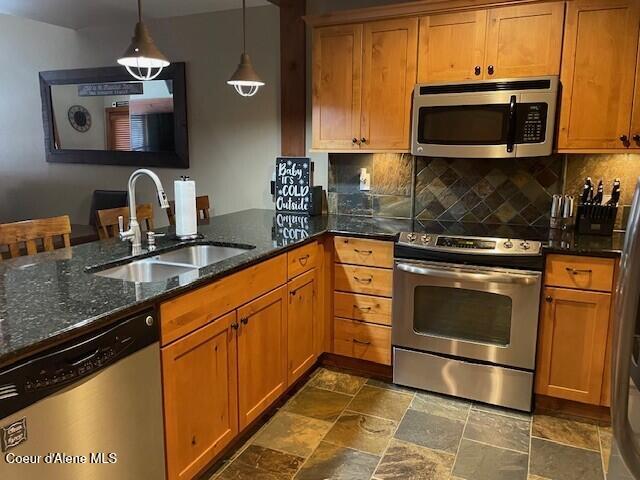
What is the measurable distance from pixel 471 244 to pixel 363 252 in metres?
0.64

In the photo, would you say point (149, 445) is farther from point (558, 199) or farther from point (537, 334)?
point (558, 199)

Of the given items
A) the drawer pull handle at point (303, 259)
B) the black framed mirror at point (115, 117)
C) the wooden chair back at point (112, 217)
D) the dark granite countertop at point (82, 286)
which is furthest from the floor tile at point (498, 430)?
the black framed mirror at point (115, 117)

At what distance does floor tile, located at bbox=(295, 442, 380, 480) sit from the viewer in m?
2.21

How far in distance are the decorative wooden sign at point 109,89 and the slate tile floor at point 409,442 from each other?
10.0ft

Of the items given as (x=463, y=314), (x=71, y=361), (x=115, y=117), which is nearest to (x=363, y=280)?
(x=463, y=314)

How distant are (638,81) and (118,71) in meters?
3.95

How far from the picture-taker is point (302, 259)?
9.14 feet

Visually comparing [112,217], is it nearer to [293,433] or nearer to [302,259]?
[302,259]

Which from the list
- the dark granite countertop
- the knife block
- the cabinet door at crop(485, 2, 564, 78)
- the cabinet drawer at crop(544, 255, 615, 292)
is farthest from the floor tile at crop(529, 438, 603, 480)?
the cabinet door at crop(485, 2, 564, 78)

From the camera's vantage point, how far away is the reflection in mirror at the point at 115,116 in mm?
4297

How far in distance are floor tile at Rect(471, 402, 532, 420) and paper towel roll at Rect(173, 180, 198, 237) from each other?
1.88 meters

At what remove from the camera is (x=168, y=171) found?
4.36m

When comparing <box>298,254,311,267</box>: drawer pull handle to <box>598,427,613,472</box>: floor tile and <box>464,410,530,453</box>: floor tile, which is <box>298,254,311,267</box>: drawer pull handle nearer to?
<box>464,410,530,453</box>: floor tile

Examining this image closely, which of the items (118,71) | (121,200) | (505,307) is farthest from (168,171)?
(505,307)
